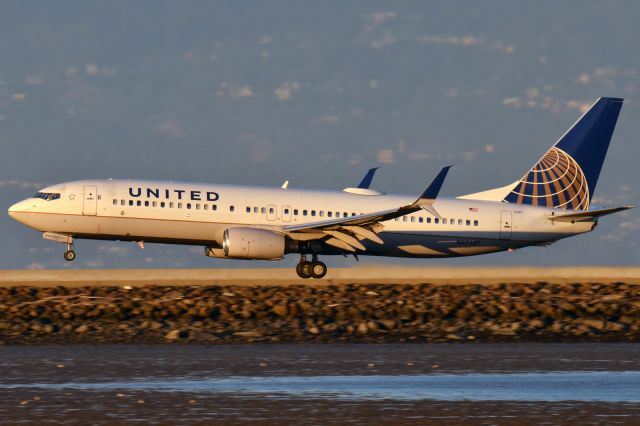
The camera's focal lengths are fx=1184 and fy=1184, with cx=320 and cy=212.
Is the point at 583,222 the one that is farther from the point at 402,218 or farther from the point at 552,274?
the point at 402,218

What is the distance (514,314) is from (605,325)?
9.82 ft

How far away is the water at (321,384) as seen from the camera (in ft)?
51.1

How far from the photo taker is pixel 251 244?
120ft

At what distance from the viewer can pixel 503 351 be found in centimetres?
2306

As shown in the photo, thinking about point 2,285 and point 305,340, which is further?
point 2,285

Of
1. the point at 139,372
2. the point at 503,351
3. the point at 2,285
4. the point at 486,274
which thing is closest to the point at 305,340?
the point at 503,351

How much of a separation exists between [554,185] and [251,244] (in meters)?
12.5

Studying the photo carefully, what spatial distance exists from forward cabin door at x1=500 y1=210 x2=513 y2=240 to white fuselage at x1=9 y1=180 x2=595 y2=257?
3 centimetres

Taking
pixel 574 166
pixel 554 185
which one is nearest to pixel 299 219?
pixel 554 185

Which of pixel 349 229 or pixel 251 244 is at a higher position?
pixel 349 229

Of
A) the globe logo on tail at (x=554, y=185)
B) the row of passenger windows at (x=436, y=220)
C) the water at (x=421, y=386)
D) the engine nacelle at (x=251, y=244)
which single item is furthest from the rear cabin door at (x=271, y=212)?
the water at (x=421, y=386)

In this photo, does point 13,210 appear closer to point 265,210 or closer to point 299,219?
point 265,210

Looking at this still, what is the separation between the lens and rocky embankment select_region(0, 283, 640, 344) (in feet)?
86.3

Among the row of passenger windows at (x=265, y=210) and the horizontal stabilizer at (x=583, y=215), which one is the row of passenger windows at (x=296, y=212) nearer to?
the row of passenger windows at (x=265, y=210)
